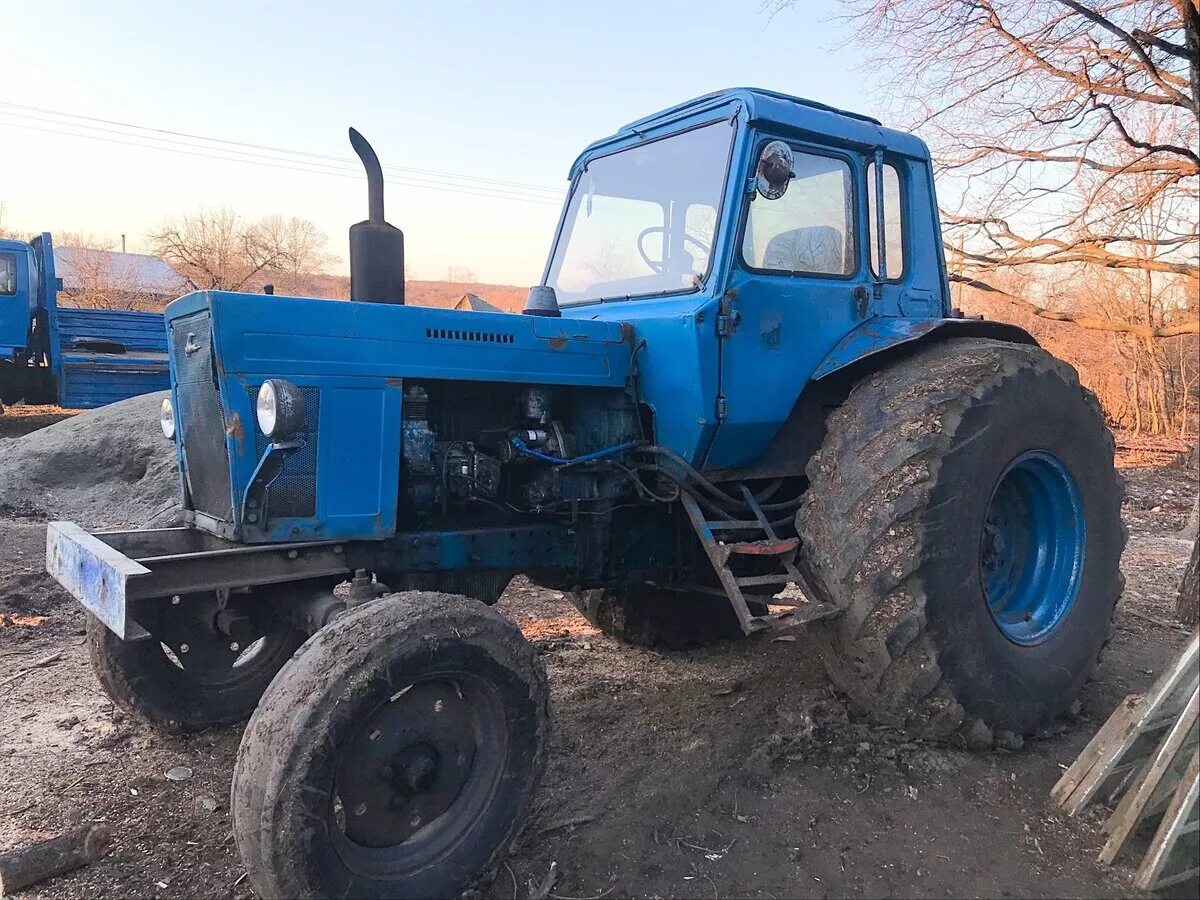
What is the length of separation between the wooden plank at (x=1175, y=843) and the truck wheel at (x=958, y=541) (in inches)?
30.9

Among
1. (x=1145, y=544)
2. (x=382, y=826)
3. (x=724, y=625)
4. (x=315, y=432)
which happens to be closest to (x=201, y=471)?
(x=315, y=432)

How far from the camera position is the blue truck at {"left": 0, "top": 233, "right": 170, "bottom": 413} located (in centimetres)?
1289

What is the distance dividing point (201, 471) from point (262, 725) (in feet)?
4.12

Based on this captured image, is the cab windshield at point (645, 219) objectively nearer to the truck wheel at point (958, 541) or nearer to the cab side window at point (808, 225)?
the cab side window at point (808, 225)

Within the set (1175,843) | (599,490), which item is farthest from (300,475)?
(1175,843)

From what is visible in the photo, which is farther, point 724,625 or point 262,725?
point 724,625

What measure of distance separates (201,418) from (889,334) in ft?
9.49

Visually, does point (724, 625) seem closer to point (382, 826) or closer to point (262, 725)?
point (382, 826)

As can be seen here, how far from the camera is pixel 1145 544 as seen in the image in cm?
753

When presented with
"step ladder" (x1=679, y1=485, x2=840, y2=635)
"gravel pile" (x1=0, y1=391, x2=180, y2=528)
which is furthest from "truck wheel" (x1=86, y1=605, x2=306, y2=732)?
"gravel pile" (x1=0, y1=391, x2=180, y2=528)

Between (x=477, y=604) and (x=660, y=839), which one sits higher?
(x=477, y=604)

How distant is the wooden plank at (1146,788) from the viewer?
110 inches

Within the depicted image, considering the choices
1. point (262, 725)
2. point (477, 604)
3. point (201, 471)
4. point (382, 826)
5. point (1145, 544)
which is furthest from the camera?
point (1145, 544)

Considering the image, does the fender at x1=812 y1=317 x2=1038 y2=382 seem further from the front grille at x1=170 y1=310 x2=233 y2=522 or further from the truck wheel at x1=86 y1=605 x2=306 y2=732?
the truck wheel at x1=86 y1=605 x2=306 y2=732
